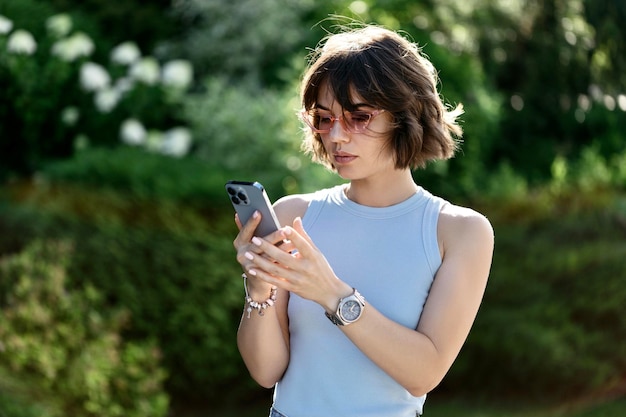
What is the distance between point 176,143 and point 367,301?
4.55 m

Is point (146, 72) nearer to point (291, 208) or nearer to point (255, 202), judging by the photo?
point (291, 208)

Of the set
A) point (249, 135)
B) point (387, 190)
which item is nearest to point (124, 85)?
point (249, 135)

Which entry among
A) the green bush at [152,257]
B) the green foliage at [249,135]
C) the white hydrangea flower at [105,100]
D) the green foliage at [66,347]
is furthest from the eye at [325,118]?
the white hydrangea flower at [105,100]

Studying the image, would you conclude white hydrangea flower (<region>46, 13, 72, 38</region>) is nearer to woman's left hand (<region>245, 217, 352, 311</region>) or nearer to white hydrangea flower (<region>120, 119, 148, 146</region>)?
white hydrangea flower (<region>120, 119, 148, 146</region>)

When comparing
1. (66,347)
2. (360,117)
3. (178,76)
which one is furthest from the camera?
(178,76)

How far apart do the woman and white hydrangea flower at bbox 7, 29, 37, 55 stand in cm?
483

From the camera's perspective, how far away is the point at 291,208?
2.33 metres

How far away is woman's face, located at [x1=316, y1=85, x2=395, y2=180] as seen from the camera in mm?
2174

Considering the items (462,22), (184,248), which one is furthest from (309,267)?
(462,22)

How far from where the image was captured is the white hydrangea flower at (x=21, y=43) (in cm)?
669

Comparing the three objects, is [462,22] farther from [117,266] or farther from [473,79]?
[117,266]

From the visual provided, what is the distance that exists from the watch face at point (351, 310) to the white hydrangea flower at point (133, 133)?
15.7 ft

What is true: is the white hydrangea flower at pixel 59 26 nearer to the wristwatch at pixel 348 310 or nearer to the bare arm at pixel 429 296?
the bare arm at pixel 429 296

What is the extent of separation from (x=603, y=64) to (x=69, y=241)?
15.6 ft
